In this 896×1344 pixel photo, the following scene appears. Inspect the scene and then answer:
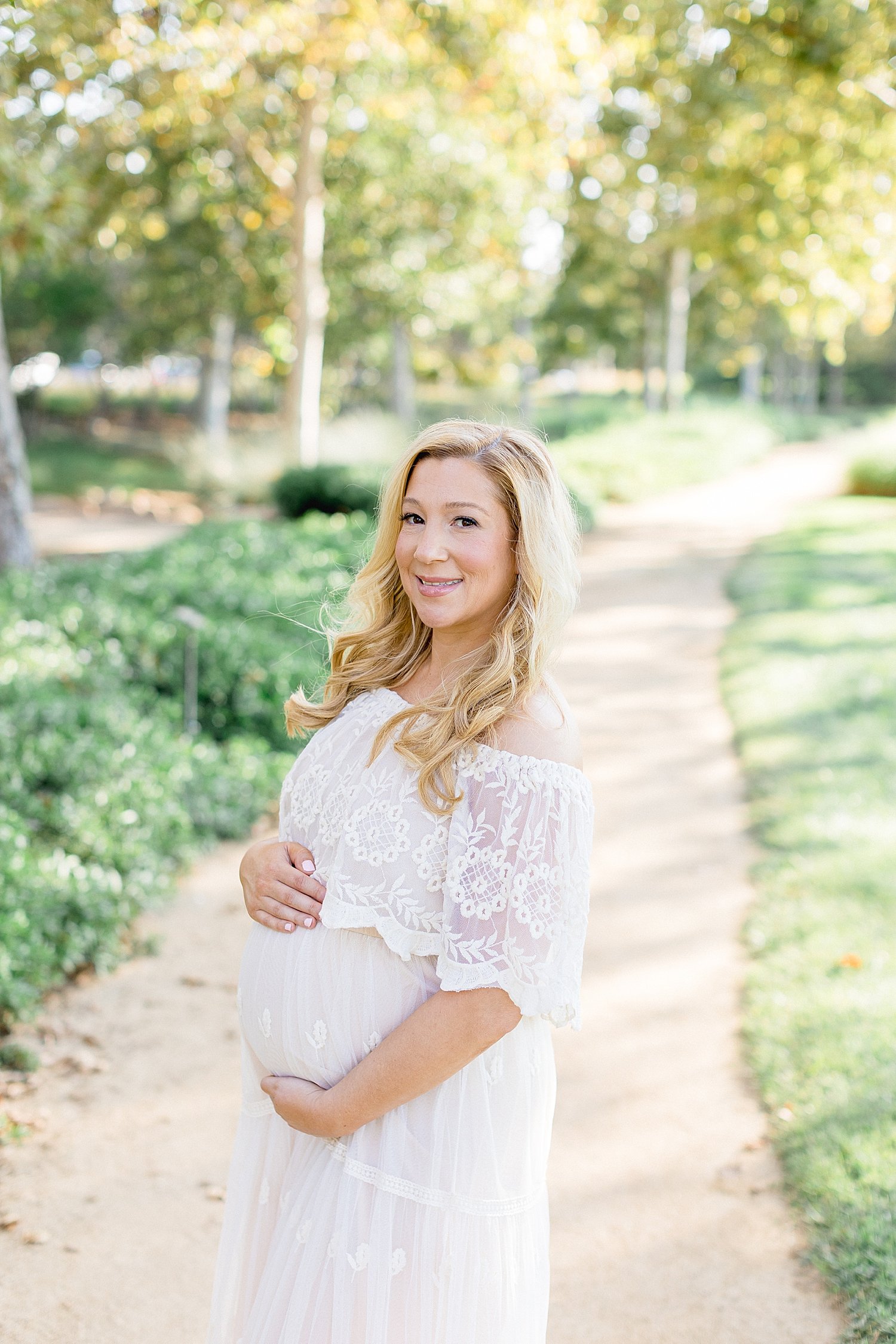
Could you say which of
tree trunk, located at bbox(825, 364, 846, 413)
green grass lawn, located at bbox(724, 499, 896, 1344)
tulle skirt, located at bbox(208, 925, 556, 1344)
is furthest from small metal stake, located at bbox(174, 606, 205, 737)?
tree trunk, located at bbox(825, 364, 846, 413)

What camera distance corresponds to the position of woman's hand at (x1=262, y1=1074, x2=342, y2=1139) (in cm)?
174

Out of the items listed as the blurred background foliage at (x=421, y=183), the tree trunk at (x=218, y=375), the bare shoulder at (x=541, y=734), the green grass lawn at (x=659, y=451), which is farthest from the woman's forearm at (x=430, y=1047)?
the tree trunk at (x=218, y=375)

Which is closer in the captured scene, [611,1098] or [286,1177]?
[286,1177]

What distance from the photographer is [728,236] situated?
12.7 m

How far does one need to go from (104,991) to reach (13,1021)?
463 millimetres

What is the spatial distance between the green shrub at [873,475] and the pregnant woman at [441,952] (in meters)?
19.6

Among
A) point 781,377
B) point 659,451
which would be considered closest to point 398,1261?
point 659,451

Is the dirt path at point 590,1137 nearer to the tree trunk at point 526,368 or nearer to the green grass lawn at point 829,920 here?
the green grass lawn at point 829,920

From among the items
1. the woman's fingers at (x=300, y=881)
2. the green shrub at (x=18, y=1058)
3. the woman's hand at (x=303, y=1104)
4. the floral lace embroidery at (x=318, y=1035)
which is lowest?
the green shrub at (x=18, y=1058)

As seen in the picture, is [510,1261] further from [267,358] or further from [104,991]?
[267,358]

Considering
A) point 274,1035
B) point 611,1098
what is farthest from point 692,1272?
point 274,1035

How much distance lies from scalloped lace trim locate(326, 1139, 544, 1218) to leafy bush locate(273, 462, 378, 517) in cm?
1253

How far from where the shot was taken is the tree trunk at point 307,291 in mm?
14594

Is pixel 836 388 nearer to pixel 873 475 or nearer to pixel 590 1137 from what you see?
pixel 873 475
